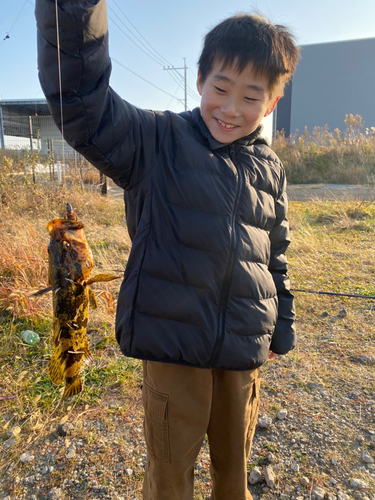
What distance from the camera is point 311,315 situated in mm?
3840

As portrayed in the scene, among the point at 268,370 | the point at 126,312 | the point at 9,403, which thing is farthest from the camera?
the point at 268,370

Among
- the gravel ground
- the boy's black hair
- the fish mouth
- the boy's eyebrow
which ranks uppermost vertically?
the boy's black hair

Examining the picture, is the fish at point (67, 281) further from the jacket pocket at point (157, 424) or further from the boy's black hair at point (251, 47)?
the boy's black hair at point (251, 47)

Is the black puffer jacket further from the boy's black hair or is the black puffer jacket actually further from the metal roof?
the metal roof

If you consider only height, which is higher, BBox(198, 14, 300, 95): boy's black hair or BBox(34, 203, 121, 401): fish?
BBox(198, 14, 300, 95): boy's black hair

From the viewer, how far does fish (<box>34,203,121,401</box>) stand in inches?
66.8

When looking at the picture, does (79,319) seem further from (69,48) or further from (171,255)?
(69,48)

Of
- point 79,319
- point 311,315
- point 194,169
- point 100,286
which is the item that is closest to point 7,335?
point 100,286

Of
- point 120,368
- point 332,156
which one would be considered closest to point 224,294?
point 120,368

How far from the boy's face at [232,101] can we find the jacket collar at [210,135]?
0.02m

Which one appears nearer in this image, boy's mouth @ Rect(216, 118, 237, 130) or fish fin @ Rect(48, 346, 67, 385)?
boy's mouth @ Rect(216, 118, 237, 130)

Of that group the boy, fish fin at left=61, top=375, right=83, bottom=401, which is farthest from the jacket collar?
fish fin at left=61, top=375, right=83, bottom=401

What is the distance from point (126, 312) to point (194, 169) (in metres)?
0.65

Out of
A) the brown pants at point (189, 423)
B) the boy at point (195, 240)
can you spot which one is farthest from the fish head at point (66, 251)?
the brown pants at point (189, 423)
